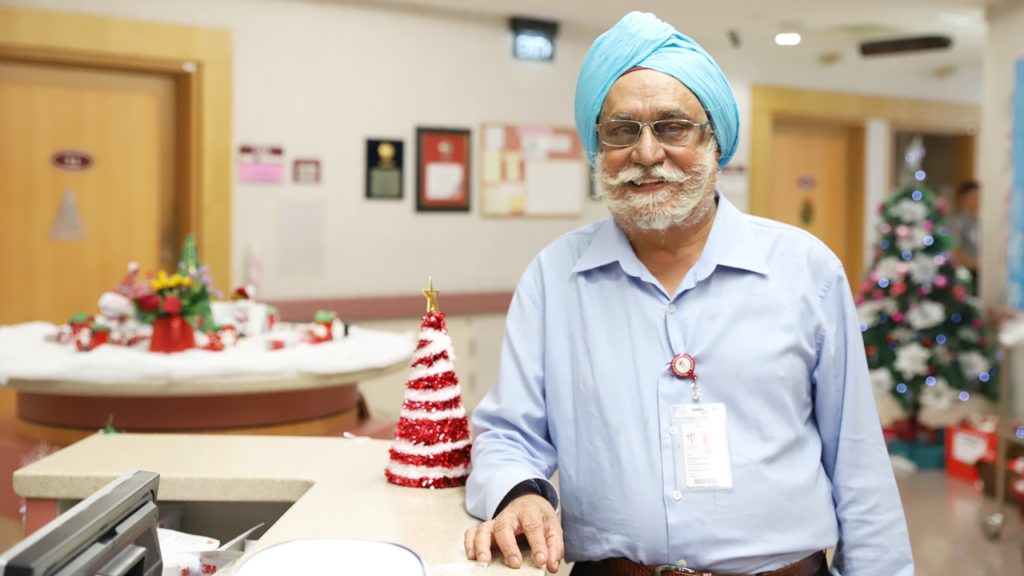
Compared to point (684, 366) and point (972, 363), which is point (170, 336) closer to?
point (684, 366)

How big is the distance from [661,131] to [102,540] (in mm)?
1093

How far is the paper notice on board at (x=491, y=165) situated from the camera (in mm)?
6328

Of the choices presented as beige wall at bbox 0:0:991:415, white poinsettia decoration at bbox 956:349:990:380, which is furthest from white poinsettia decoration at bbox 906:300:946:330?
beige wall at bbox 0:0:991:415

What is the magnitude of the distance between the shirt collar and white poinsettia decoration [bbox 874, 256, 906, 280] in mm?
4347

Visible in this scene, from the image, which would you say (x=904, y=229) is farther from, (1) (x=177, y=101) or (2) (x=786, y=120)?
(1) (x=177, y=101)

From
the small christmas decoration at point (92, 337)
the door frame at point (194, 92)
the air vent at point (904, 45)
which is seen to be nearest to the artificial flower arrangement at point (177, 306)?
the small christmas decoration at point (92, 337)

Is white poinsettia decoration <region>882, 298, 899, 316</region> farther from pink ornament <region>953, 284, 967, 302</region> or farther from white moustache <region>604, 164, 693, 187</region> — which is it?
white moustache <region>604, 164, 693, 187</region>

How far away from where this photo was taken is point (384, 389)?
19.3 ft

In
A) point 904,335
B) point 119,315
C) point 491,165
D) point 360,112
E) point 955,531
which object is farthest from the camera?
point 491,165

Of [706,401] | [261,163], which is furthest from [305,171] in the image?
[706,401]

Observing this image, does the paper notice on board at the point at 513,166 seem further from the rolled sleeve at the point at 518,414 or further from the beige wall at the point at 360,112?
the rolled sleeve at the point at 518,414

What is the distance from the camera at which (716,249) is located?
5.61 feet

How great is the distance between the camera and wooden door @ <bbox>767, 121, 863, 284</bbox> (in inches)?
317

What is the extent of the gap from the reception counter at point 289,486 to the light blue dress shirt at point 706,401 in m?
0.12
